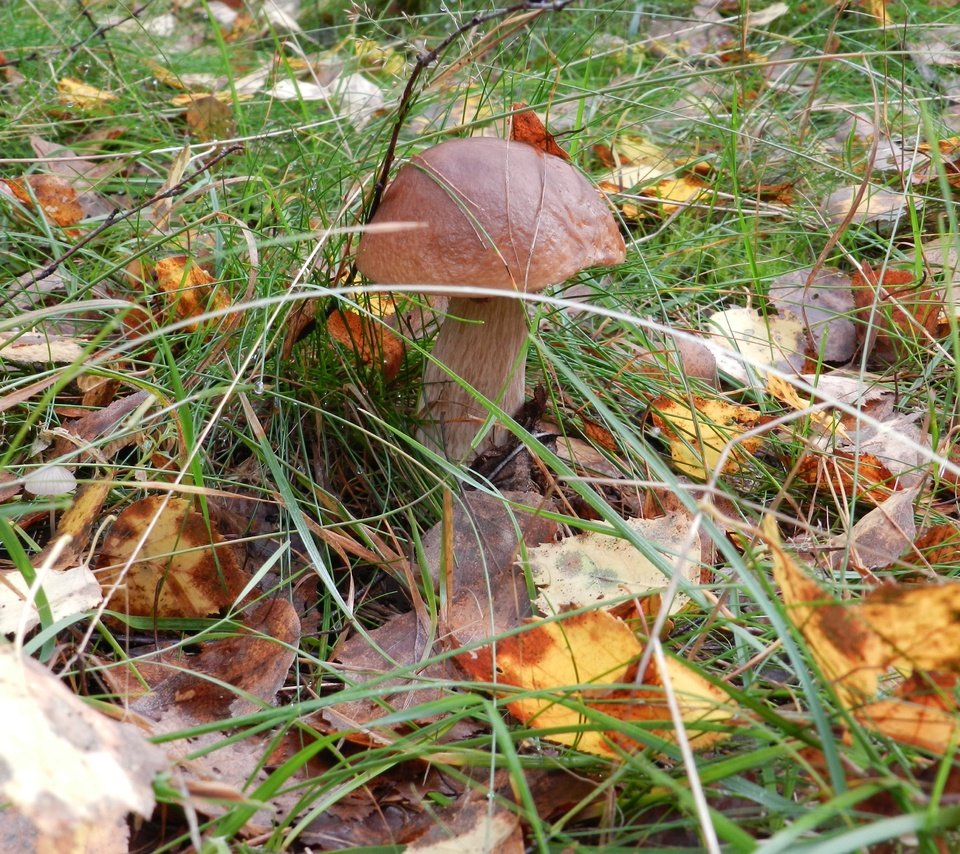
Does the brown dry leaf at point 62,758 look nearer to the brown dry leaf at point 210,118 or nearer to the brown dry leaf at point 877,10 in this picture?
the brown dry leaf at point 210,118

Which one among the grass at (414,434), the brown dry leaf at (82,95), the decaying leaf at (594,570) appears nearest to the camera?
the grass at (414,434)

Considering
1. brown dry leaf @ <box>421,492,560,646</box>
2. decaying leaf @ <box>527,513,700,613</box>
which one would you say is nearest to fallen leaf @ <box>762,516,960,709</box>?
decaying leaf @ <box>527,513,700,613</box>

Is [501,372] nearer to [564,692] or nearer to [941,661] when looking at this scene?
[564,692]

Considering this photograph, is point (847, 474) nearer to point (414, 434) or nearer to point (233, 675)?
point (414, 434)

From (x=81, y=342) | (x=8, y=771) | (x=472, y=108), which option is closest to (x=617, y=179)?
(x=472, y=108)

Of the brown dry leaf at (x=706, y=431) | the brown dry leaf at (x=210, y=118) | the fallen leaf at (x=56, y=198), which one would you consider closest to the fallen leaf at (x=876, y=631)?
the brown dry leaf at (x=706, y=431)

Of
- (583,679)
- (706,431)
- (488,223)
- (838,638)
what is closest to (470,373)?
(488,223)
